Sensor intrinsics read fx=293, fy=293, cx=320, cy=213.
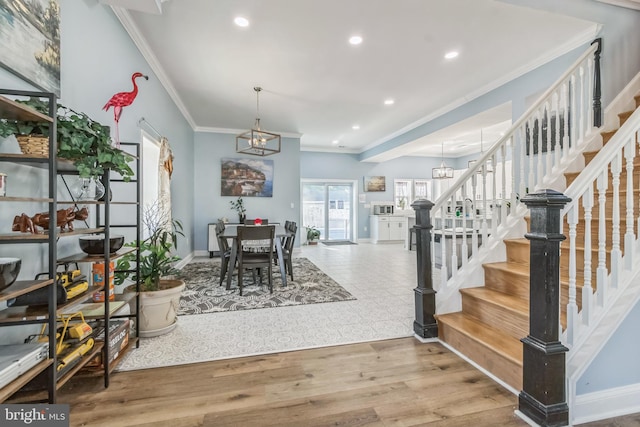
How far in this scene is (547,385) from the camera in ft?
4.66

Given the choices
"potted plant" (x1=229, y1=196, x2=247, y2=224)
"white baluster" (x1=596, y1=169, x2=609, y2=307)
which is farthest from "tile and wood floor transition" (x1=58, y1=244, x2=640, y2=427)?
"potted plant" (x1=229, y1=196, x2=247, y2=224)

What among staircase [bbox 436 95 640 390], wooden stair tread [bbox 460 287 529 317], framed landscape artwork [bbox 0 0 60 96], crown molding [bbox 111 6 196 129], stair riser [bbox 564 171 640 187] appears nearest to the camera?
framed landscape artwork [bbox 0 0 60 96]

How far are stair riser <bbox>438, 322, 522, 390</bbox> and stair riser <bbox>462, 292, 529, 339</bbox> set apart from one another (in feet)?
0.80

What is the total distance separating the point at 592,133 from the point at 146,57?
4.53 m

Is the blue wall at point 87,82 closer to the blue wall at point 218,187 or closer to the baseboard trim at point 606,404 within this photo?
the blue wall at point 218,187

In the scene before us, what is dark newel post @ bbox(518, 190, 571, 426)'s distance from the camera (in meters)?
1.42

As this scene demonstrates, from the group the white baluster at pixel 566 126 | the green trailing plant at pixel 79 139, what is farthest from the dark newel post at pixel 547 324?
the green trailing plant at pixel 79 139

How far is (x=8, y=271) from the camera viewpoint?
43.3 inches

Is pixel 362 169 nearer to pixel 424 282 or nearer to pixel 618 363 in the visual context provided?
pixel 424 282

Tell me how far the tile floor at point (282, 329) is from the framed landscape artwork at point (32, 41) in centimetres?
182

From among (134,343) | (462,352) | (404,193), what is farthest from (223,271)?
(404,193)

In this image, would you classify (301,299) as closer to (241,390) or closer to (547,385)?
(241,390)

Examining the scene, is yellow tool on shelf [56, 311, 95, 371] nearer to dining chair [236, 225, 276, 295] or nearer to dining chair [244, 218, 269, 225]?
dining chair [236, 225, 276, 295]

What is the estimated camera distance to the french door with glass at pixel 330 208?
8.87 meters
